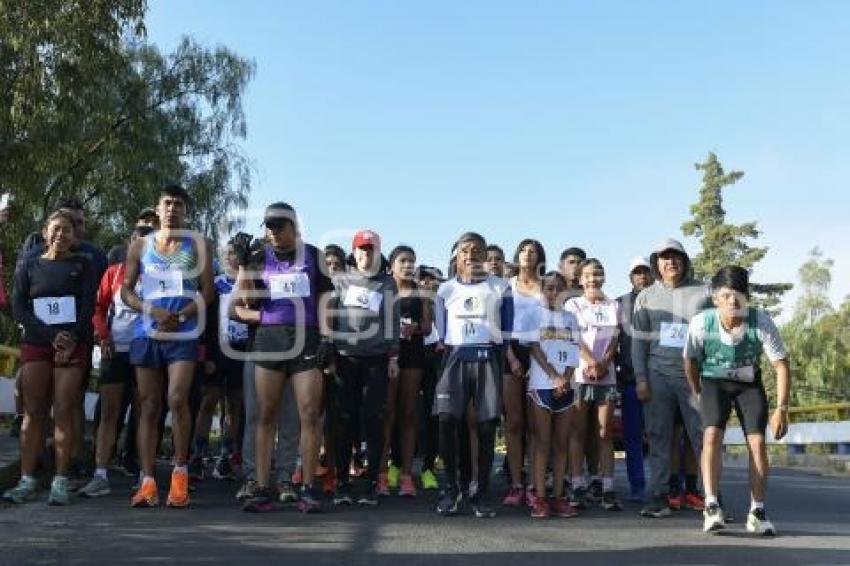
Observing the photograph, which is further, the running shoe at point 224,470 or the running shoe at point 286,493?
the running shoe at point 224,470

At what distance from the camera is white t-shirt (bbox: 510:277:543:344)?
7935mm

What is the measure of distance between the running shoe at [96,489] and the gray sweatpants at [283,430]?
43.7 inches

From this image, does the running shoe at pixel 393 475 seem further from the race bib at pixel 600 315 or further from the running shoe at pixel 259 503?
the race bib at pixel 600 315

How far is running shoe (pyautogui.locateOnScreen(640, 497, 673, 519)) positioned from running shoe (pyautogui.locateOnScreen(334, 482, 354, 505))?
2.30 meters

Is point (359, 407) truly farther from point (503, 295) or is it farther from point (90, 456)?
point (90, 456)

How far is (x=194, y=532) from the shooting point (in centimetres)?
603

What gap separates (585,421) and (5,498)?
15.5 feet

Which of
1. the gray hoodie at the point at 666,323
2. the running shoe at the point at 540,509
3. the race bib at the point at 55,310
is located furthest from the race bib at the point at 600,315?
the race bib at the point at 55,310

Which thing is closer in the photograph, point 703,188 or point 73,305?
point 73,305

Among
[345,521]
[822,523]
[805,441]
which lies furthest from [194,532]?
[805,441]

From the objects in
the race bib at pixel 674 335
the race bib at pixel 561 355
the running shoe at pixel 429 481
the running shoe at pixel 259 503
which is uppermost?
the race bib at pixel 674 335

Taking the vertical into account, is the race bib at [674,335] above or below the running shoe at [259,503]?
above

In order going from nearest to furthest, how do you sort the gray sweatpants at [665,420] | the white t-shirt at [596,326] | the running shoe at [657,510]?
the running shoe at [657,510]
the gray sweatpants at [665,420]
the white t-shirt at [596,326]

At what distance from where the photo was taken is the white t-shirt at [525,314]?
7935 mm
